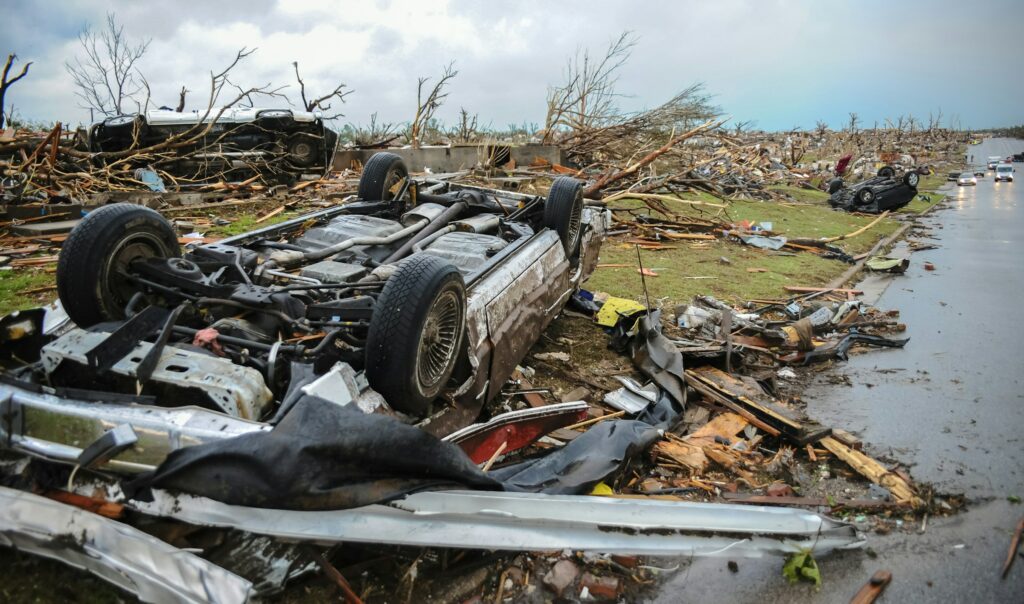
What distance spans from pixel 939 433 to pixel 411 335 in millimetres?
3646

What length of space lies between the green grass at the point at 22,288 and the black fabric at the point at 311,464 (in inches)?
191

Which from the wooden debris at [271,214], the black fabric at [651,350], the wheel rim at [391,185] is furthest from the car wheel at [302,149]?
the black fabric at [651,350]

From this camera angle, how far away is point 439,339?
299 centimetres

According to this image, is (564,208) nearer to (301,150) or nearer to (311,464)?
(311,464)

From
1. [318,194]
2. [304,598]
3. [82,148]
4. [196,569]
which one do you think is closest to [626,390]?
[304,598]

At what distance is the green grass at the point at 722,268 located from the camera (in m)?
7.64

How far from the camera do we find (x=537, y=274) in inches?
177

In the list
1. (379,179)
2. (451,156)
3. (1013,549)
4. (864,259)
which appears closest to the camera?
(1013,549)

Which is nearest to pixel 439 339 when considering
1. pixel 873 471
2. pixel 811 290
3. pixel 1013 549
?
pixel 873 471

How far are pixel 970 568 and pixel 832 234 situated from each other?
1126 cm

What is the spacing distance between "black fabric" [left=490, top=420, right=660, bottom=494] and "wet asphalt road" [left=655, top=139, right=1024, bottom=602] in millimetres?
616

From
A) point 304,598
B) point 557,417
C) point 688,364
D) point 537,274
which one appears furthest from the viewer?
point 688,364

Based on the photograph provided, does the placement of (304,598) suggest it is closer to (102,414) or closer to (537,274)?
(102,414)

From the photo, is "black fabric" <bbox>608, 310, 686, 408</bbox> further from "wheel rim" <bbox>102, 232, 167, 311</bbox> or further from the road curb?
the road curb
